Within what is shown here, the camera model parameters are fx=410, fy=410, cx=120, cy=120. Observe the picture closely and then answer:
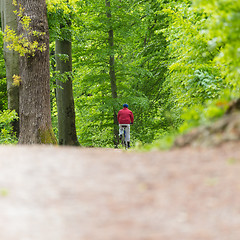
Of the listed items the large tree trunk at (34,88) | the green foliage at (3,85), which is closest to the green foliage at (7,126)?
the large tree trunk at (34,88)

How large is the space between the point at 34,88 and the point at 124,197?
23.8 ft

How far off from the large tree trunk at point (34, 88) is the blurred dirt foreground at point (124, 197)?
18.1ft

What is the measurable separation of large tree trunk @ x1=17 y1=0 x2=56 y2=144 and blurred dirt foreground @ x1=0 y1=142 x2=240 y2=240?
550cm

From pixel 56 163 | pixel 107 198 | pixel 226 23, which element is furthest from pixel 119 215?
pixel 226 23

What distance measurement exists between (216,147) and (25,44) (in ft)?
23.2

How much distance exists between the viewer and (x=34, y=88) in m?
11.2

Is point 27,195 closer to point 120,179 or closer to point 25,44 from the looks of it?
point 120,179

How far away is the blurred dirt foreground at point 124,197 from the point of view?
156 inches

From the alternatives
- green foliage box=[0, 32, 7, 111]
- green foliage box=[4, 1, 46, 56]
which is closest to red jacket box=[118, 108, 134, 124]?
green foliage box=[4, 1, 46, 56]

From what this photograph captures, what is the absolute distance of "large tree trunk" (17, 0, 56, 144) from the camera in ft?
36.7

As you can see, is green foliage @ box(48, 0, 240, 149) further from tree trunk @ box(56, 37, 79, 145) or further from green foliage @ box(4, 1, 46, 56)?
green foliage @ box(4, 1, 46, 56)

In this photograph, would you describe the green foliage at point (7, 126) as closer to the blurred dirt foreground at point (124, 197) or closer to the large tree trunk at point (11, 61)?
the large tree trunk at point (11, 61)

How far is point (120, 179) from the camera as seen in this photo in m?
4.95

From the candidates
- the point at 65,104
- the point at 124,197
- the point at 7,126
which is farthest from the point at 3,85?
the point at 124,197
